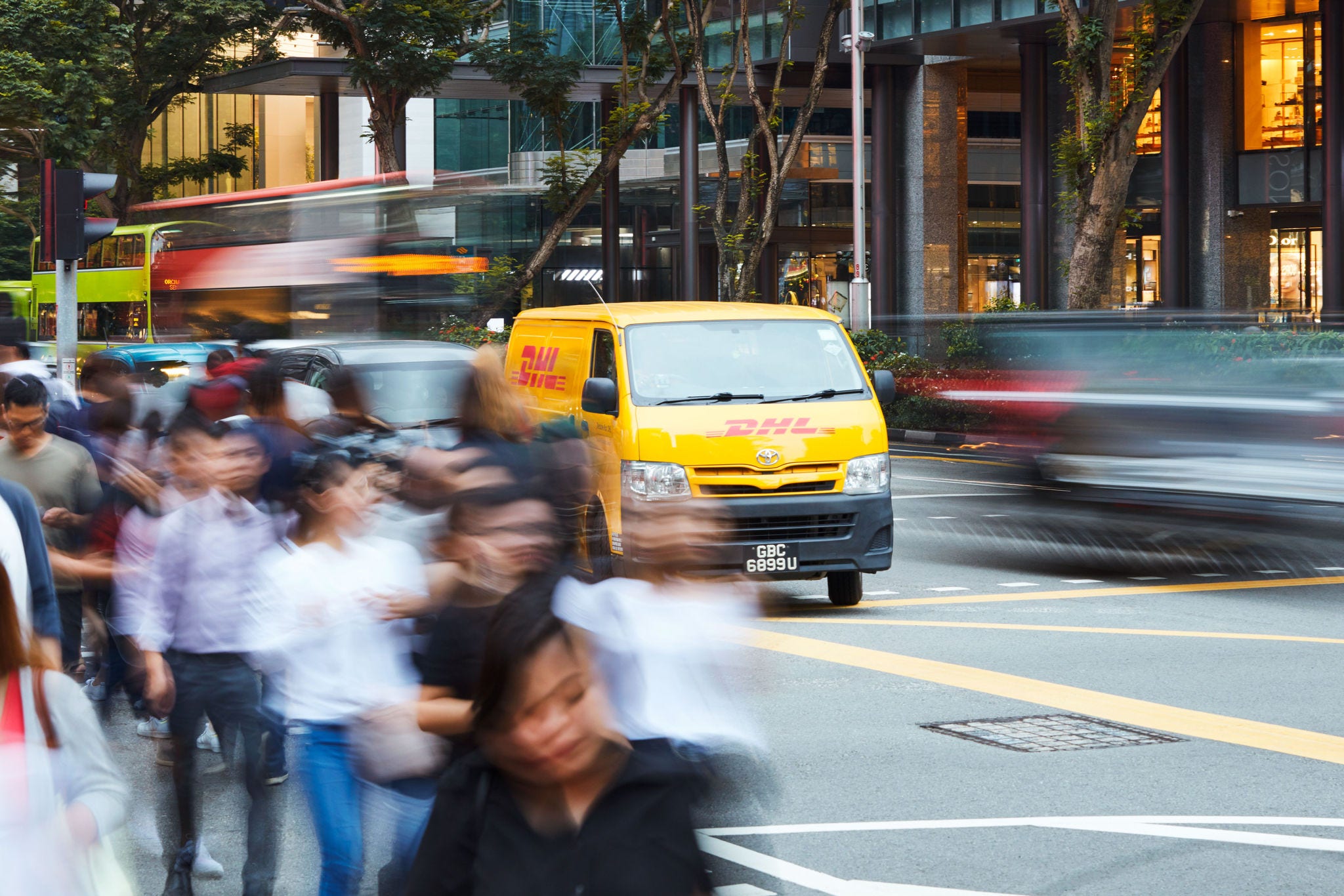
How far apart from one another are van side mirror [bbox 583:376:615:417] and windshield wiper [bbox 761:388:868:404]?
1019 mm

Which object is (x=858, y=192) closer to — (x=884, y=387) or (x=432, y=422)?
(x=432, y=422)

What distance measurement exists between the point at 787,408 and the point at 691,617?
7741mm

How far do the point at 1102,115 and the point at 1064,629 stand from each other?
49.6 feet

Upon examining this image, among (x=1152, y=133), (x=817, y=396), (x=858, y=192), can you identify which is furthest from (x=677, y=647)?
(x=1152, y=133)

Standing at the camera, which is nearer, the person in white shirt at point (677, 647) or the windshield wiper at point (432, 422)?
the person in white shirt at point (677, 647)

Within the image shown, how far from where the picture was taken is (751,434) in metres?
11.0

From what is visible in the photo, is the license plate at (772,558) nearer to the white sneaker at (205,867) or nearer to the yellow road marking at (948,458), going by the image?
the white sneaker at (205,867)

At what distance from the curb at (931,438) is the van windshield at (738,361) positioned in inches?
546

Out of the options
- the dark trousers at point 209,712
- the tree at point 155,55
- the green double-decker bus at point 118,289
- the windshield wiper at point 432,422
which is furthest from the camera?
the tree at point 155,55

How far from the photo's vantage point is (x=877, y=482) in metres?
11.3

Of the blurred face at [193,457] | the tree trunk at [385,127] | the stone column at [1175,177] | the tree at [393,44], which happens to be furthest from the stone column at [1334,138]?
the blurred face at [193,457]

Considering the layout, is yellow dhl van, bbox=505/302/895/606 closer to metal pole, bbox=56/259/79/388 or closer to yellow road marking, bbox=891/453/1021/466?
metal pole, bbox=56/259/79/388

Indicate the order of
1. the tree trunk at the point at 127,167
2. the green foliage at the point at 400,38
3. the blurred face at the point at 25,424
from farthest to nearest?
the tree trunk at the point at 127,167, the green foliage at the point at 400,38, the blurred face at the point at 25,424

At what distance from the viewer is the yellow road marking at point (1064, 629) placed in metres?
10.2
